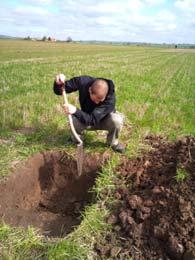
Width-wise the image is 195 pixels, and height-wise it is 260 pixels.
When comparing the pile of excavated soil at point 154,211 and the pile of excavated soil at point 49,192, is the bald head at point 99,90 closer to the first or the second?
the pile of excavated soil at point 49,192

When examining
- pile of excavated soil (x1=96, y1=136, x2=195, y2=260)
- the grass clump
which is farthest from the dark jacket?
the grass clump

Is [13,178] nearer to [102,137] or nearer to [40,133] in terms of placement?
[40,133]

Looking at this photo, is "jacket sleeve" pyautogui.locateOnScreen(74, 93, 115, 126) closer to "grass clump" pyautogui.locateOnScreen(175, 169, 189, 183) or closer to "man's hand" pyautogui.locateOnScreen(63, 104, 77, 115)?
"man's hand" pyautogui.locateOnScreen(63, 104, 77, 115)

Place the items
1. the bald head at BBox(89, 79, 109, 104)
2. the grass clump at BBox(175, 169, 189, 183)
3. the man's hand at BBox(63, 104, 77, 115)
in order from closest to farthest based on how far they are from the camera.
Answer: the grass clump at BBox(175, 169, 189, 183) < the man's hand at BBox(63, 104, 77, 115) < the bald head at BBox(89, 79, 109, 104)

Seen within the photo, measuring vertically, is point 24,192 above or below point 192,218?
below

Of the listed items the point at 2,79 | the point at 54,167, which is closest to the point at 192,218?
the point at 54,167

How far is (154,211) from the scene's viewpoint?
4051 mm

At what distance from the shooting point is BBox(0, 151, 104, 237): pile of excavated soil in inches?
194

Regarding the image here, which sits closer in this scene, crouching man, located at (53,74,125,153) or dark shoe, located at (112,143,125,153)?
crouching man, located at (53,74,125,153)

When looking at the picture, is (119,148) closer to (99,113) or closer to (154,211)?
(99,113)

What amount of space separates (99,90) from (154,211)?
6.60 feet

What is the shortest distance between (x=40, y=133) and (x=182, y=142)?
103 inches

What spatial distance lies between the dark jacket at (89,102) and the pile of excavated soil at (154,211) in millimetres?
855

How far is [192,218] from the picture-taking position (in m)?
3.78
